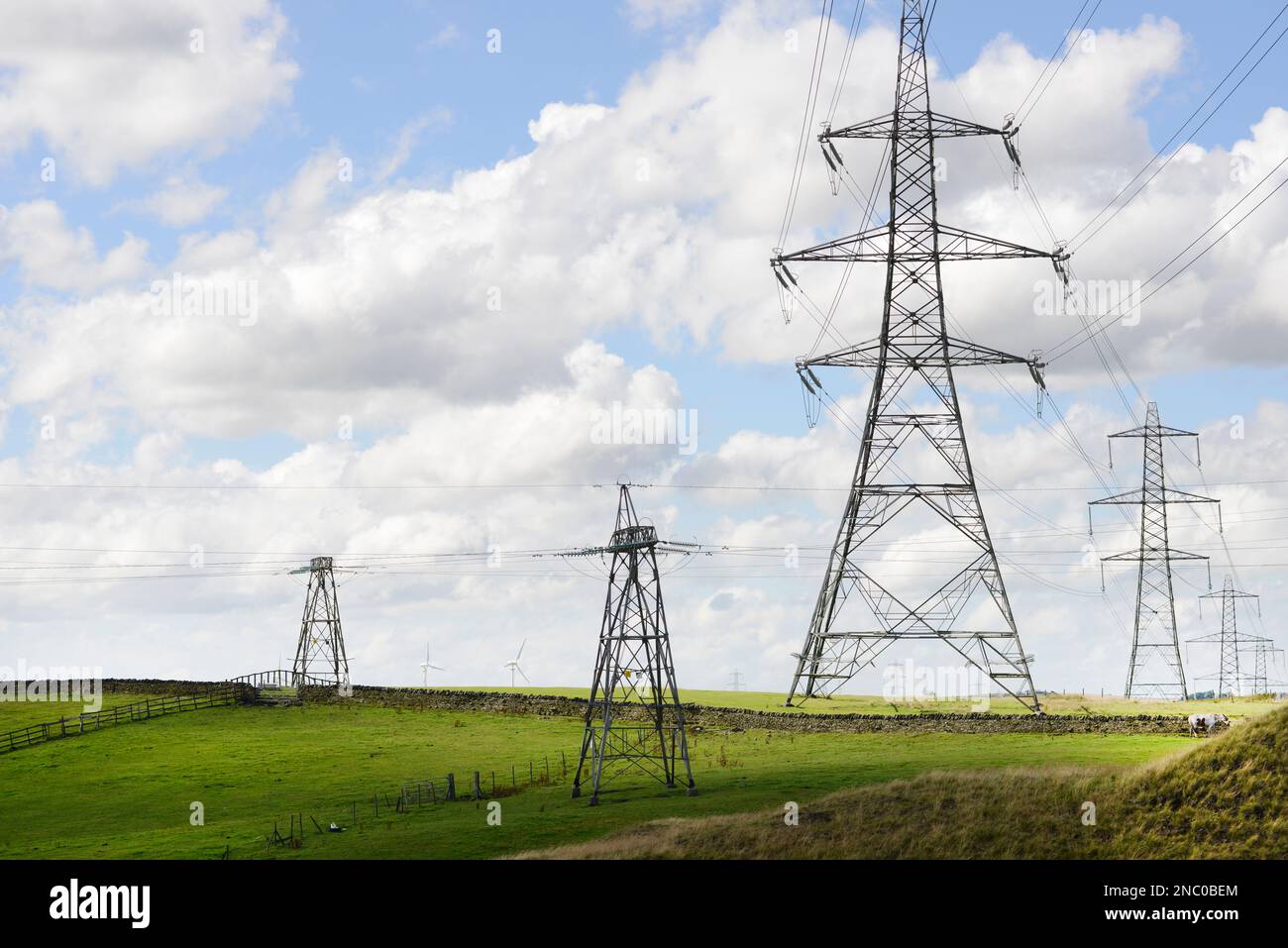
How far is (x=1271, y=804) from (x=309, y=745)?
56583mm

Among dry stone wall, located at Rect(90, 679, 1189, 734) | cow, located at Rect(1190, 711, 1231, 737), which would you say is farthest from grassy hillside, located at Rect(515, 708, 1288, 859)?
dry stone wall, located at Rect(90, 679, 1189, 734)

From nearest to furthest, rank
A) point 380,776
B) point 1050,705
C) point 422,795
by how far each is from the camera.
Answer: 1. point 422,795
2. point 380,776
3. point 1050,705

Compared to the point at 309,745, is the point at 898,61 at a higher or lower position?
higher

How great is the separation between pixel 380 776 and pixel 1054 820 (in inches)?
1464

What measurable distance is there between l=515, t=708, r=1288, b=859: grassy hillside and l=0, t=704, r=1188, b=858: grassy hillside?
3.47 meters

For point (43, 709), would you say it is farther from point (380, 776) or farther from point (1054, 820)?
point (1054, 820)

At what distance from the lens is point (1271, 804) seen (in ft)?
135

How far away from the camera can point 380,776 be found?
67000 mm

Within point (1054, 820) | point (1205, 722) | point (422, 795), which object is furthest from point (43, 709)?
point (1205, 722)
